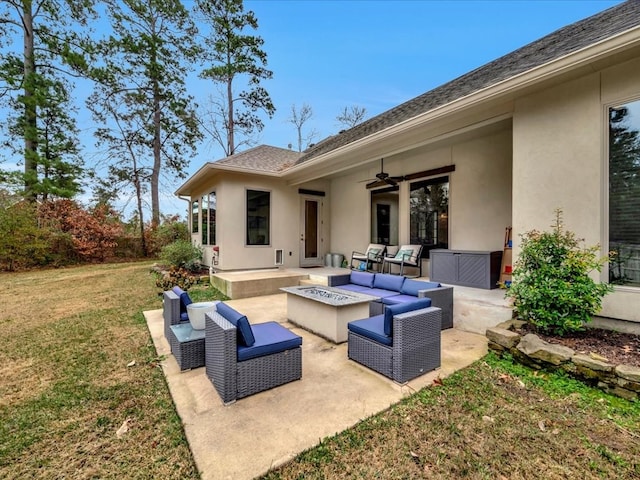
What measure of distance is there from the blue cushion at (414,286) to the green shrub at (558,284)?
103 cm

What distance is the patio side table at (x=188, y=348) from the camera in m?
3.02

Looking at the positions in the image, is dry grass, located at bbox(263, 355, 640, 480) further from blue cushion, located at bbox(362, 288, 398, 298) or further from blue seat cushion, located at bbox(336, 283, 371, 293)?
blue seat cushion, located at bbox(336, 283, 371, 293)

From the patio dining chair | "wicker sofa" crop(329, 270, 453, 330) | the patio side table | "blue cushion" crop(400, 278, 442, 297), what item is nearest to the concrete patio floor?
the patio side table

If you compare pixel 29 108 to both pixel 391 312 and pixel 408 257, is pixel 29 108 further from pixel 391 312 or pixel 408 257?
pixel 391 312

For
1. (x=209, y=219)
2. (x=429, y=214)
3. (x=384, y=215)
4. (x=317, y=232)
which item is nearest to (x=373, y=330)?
(x=429, y=214)

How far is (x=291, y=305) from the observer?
15.1ft

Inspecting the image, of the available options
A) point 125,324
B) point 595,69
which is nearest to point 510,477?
point 595,69

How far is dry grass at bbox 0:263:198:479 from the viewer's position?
184cm

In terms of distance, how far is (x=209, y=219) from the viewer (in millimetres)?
9547

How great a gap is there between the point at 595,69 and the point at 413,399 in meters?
4.37

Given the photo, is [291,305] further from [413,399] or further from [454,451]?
[454,451]

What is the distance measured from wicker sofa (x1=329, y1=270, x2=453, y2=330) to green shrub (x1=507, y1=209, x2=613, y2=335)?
92 cm

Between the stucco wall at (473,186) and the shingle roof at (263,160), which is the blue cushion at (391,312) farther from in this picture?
the shingle roof at (263,160)

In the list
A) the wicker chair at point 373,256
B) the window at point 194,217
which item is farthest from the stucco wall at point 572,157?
the window at point 194,217
